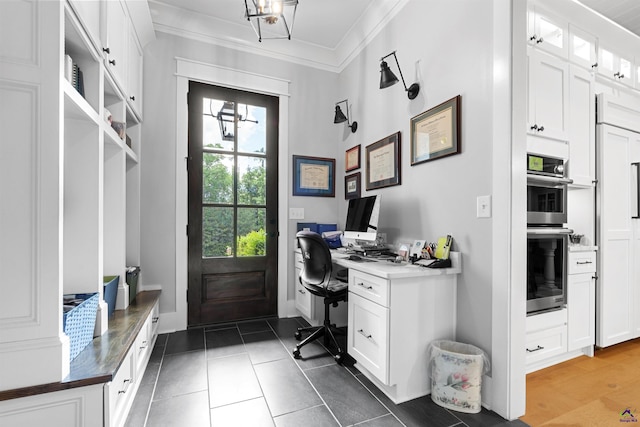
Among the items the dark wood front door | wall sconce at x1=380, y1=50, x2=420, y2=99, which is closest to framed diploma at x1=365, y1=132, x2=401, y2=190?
wall sconce at x1=380, y1=50, x2=420, y2=99

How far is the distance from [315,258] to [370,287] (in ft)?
1.74

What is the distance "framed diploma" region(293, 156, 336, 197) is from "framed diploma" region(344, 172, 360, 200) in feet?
0.57

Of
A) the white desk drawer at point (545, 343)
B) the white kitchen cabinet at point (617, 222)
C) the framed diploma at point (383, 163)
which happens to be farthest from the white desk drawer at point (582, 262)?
the framed diploma at point (383, 163)

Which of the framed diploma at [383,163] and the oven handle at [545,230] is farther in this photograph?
the framed diploma at [383,163]

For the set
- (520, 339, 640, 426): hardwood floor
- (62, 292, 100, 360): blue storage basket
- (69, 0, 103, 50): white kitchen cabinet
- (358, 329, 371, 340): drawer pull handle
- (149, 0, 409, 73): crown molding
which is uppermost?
(149, 0, 409, 73): crown molding

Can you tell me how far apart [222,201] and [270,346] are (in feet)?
4.79

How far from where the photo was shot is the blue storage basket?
3.92 feet

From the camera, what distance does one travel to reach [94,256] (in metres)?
1.49

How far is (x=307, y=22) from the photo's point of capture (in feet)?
9.10

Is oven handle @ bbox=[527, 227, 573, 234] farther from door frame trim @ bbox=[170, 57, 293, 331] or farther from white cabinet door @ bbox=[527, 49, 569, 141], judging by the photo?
door frame trim @ bbox=[170, 57, 293, 331]

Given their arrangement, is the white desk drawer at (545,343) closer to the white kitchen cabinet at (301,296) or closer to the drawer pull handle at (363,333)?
the drawer pull handle at (363,333)

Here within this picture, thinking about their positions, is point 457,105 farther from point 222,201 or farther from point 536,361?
point 222,201

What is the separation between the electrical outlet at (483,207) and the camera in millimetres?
1559

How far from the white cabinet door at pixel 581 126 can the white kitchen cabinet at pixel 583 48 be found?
0.09 meters
